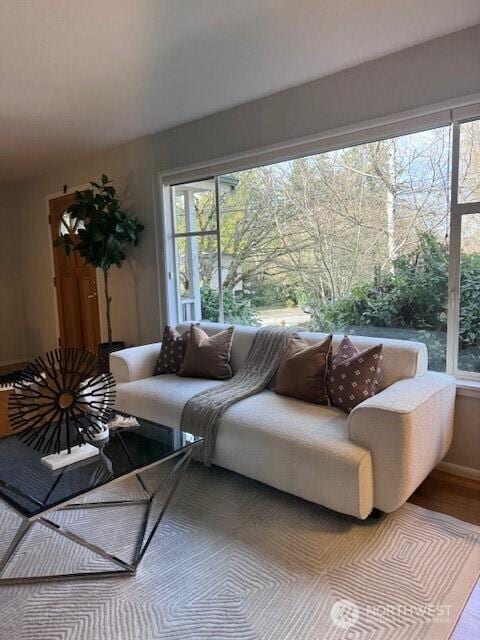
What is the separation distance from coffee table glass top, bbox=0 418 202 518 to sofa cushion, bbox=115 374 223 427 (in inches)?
15.4

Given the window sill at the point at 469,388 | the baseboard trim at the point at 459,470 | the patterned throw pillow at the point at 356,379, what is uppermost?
the patterned throw pillow at the point at 356,379

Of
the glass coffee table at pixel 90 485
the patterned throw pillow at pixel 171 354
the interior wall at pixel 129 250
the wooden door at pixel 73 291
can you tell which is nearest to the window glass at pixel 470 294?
the glass coffee table at pixel 90 485

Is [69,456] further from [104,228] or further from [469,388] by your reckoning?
[104,228]

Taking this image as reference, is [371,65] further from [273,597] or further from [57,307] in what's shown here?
[57,307]

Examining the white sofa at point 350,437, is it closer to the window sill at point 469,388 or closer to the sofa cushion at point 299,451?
the sofa cushion at point 299,451

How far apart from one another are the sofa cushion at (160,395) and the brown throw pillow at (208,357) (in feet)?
0.19

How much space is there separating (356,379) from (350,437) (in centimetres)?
38

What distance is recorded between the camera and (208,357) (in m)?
3.05

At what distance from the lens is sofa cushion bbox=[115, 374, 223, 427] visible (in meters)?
2.66

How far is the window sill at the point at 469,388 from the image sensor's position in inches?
96.5

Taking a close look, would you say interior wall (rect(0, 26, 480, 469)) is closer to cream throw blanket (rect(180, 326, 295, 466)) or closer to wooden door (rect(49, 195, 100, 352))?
wooden door (rect(49, 195, 100, 352))

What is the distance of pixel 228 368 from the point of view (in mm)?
3061

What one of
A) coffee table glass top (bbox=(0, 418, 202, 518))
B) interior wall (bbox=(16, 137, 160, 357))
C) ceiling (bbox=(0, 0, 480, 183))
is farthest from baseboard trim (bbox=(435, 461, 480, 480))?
interior wall (bbox=(16, 137, 160, 357))

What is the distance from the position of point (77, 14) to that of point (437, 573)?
9.58 feet
